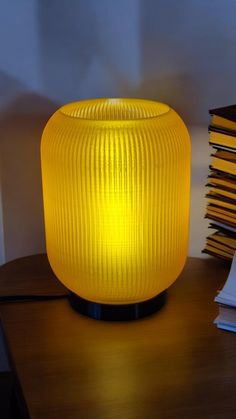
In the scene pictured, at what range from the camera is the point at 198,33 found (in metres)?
1.12

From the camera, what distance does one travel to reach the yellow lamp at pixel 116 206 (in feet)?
2.89

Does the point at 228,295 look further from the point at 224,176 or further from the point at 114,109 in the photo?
the point at 114,109

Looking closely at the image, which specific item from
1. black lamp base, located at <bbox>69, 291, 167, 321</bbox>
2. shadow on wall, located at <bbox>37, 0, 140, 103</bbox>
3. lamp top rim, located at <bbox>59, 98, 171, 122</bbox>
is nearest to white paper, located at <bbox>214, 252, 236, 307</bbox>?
black lamp base, located at <bbox>69, 291, 167, 321</bbox>

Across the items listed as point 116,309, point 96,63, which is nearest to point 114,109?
point 96,63

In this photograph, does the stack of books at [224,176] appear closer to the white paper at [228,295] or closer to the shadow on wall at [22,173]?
the white paper at [228,295]

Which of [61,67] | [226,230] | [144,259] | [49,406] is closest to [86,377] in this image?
[49,406]

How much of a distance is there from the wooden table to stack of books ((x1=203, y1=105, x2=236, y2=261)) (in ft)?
0.30

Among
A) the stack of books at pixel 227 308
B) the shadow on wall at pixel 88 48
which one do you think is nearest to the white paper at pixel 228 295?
the stack of books at pixel 227 308

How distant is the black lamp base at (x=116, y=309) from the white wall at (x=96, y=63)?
26 centimetres

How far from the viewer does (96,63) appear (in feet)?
3.64

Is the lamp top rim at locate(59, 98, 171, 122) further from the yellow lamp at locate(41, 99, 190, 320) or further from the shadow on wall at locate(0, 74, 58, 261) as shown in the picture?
the shadow on wall at locate(0, 74, 58, 261)

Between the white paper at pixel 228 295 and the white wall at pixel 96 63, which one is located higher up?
the white wall at pixel 96 63

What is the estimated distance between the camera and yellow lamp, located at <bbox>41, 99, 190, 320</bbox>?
88 cm

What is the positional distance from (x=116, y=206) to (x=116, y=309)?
6.6 inches
